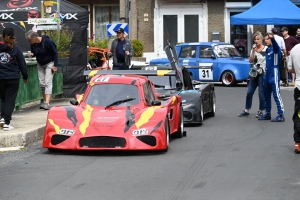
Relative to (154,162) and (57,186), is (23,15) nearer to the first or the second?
(154,162)

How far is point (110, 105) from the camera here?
1219 centimetres

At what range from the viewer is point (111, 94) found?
12.4 m

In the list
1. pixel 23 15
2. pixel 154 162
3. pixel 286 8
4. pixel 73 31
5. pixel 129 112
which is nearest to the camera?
pixel 154 162

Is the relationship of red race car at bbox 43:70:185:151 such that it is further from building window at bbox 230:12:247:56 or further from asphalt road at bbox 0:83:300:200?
building window at bbox 230:12:247:56

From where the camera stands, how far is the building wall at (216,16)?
123 feet

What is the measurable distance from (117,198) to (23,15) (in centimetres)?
1556

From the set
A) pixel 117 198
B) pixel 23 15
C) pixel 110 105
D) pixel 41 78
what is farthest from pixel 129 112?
pixel 23 15

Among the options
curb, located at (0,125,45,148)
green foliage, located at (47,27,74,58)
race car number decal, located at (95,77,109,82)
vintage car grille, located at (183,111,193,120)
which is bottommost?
curb, located at (0,125,45,148)

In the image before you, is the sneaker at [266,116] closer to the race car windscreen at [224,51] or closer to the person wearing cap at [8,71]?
the person wearing cap at [8,71]

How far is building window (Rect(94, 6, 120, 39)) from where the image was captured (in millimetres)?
41719

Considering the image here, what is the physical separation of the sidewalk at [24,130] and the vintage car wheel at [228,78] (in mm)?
10970

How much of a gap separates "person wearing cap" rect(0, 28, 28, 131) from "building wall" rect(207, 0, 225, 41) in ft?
80.5

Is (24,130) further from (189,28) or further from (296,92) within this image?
(189,28)

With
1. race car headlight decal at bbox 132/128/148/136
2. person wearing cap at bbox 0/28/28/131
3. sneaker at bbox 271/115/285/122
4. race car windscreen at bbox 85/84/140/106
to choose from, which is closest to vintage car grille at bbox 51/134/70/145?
race car headlight decal at bbox 132/128/148/136
